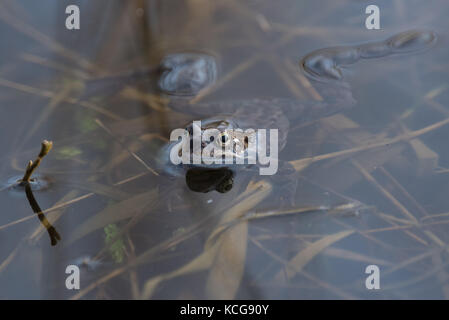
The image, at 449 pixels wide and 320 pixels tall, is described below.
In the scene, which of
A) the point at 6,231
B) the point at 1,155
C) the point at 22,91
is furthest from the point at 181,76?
the point at 6,231

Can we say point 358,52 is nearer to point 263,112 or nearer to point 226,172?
point 263,112

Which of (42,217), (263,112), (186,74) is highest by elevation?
(186,74)

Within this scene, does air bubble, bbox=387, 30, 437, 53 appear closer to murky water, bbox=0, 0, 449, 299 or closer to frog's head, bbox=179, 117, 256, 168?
murky water, bbox=0, 0, 449, 299

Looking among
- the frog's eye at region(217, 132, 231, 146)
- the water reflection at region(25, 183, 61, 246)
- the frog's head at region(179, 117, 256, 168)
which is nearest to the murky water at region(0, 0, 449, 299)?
the water reflection at region(25, 183, 61, 246)

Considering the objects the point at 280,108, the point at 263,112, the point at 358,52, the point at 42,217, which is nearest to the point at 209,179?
the point at 263,112

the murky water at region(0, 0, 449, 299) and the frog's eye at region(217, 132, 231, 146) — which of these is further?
the frog's eye at region(217, 132, 231, 146)

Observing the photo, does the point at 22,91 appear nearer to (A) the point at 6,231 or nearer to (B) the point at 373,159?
(A) the point at 6,231

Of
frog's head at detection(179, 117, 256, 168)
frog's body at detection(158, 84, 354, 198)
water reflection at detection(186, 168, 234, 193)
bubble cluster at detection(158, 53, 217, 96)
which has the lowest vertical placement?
water reflection at detection(186, 168, 234, 193)
